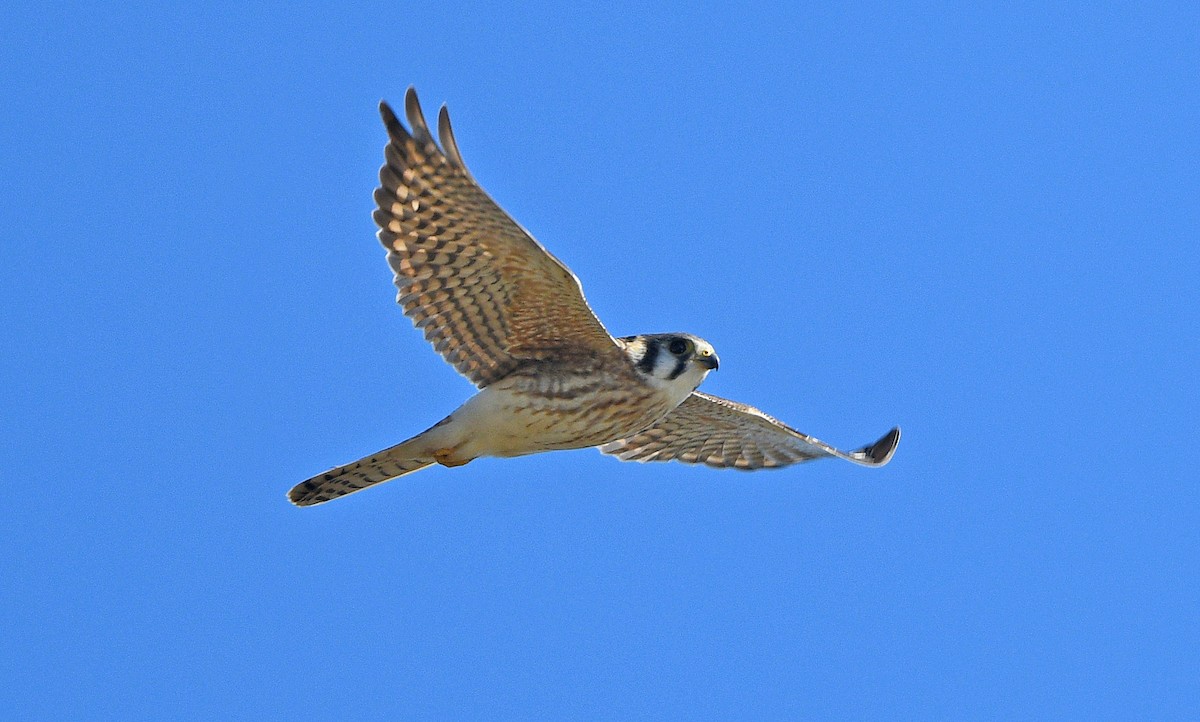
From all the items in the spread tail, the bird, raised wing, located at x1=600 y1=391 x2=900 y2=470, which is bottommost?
the spread tail

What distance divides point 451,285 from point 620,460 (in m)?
2.38

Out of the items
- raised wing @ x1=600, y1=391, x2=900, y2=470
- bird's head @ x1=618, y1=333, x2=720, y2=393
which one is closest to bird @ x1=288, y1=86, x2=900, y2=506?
bird's head @ x1=618, y1=333, x2=720, y2=393

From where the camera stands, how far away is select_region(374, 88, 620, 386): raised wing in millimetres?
7461

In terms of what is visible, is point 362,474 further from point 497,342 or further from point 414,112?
point 414,112

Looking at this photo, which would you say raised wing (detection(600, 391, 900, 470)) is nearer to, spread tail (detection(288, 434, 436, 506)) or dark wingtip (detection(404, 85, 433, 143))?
spread tail (detection(288, 434, 436, 506))

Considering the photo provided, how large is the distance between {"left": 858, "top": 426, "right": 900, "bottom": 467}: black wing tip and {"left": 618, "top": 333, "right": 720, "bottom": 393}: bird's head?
1.90m

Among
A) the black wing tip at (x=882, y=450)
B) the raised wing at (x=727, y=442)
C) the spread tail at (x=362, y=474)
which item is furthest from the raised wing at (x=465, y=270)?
the black wing tip at (x=882, y=450)

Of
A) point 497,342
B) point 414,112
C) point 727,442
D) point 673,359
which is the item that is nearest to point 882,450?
point 727,442

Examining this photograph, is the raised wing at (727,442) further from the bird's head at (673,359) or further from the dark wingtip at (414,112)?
the dark wingtip at (414,112)

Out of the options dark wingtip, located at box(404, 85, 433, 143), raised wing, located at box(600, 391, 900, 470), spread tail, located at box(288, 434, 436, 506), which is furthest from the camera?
raised wing, located at box(600, 391, 900, 470)

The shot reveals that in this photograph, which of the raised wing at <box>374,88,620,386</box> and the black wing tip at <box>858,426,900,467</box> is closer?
the raised wing at <box>374,88,620,386</box>

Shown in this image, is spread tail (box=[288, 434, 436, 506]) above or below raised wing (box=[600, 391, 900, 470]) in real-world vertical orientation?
below

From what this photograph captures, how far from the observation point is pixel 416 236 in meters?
7.70

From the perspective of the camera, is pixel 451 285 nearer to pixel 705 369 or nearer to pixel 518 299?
pixel 518 299
